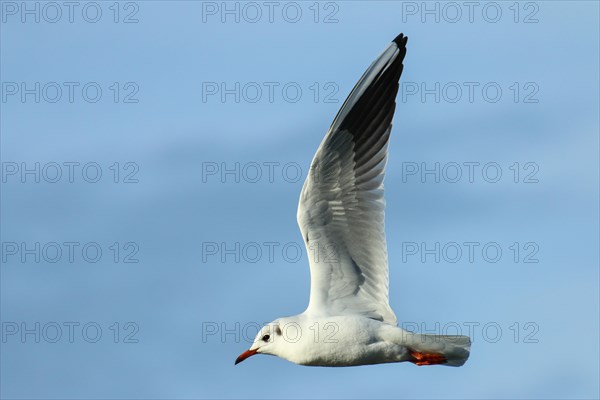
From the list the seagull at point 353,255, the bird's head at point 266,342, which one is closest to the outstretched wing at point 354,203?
the seagull at point 353,255

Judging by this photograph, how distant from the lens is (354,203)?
13.5 m

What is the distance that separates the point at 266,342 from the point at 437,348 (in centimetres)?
182

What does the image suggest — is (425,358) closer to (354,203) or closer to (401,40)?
(354,203)

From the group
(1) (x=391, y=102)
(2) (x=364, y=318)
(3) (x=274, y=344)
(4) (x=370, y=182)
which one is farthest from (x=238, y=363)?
(1) (x=391, y=102)

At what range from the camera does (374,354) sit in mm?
13117

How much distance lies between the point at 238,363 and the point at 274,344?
0.50 meters

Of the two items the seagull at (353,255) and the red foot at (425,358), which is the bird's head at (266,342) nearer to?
the seagull at (353,255)

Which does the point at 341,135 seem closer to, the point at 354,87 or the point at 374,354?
the point at 354,87

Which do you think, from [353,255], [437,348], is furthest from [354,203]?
[437,348]

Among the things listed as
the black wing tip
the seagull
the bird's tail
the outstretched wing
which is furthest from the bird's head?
the black wing tip

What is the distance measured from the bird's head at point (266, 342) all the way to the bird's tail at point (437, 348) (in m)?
1.39

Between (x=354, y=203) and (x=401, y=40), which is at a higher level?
(x=401, y=40)

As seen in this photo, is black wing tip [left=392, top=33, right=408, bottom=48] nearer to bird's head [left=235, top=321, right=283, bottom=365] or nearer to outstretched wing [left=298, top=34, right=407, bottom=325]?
outstretched wing [left=298, top=34, right=407, bottom=325]

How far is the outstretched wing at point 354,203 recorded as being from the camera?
13391 millimetres
